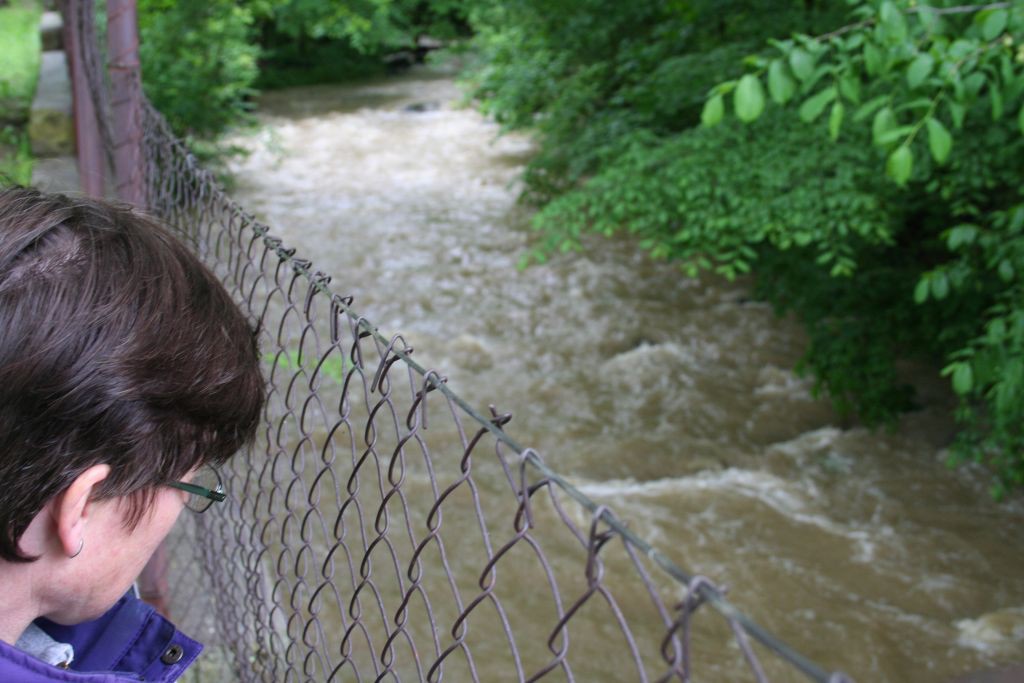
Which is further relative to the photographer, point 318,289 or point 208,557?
point 208,557

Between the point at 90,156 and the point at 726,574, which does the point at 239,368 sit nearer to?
the point at 90,156

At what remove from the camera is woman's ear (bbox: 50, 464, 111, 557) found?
93cm

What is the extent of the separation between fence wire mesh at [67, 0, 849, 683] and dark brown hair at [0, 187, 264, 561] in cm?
27

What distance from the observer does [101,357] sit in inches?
35.4

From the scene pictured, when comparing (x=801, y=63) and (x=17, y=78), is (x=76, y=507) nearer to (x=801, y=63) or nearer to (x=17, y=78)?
(x=801, y=63)

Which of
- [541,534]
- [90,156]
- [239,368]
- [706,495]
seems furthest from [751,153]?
[239,368]

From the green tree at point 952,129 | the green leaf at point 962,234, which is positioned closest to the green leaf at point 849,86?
the green tree at point 952,129

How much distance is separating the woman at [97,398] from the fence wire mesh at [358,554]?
0.26 metres

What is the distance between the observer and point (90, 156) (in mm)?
3584

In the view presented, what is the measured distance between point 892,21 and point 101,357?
6.46 ft

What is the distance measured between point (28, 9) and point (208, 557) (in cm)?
696

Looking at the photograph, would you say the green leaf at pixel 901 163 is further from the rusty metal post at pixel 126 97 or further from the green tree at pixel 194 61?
the green tree at pixel 194 61

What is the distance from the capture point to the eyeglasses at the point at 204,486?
1.05m

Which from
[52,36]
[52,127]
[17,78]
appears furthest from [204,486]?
[17,78]
